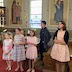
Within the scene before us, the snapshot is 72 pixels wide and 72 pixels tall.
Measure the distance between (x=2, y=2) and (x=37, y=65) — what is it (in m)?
5.80

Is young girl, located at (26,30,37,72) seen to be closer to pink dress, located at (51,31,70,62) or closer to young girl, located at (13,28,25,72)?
young girl, located at (13,28,25,72)

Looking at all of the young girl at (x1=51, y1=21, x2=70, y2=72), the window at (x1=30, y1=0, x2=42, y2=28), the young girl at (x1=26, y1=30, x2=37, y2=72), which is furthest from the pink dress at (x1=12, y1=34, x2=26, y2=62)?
the window at (x1=30, y1=0, x2=42, y2=28)

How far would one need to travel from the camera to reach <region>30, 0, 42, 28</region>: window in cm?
938

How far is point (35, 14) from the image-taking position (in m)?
9.48

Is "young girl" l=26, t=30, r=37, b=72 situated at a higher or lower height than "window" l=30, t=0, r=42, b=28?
lower

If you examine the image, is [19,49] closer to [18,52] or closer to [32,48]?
[18,52]

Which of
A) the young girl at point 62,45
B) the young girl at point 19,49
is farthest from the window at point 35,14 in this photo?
the young girl at point 62,45

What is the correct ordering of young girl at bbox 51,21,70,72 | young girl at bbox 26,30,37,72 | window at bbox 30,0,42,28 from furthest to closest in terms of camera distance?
window at bbox 30,0,42,28 → young girl at bbox 26,30,37,72 → young girl at bbox 51,21,70,72

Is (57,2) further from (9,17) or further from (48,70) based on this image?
(48,70)

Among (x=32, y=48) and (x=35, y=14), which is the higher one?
(x=35, y=14)

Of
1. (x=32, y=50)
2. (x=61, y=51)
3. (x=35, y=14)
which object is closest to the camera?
(x=61, y=51)

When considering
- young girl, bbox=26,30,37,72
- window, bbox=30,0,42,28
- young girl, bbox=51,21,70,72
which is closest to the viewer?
young girl, bbox=51,21,70,72

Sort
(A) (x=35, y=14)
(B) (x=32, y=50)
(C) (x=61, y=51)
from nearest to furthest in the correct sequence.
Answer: (C) (x=61, y=51)
(B) (x=32, y=50)
(A) (x=35, y=14)

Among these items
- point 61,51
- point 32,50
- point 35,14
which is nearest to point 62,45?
point 61,51
